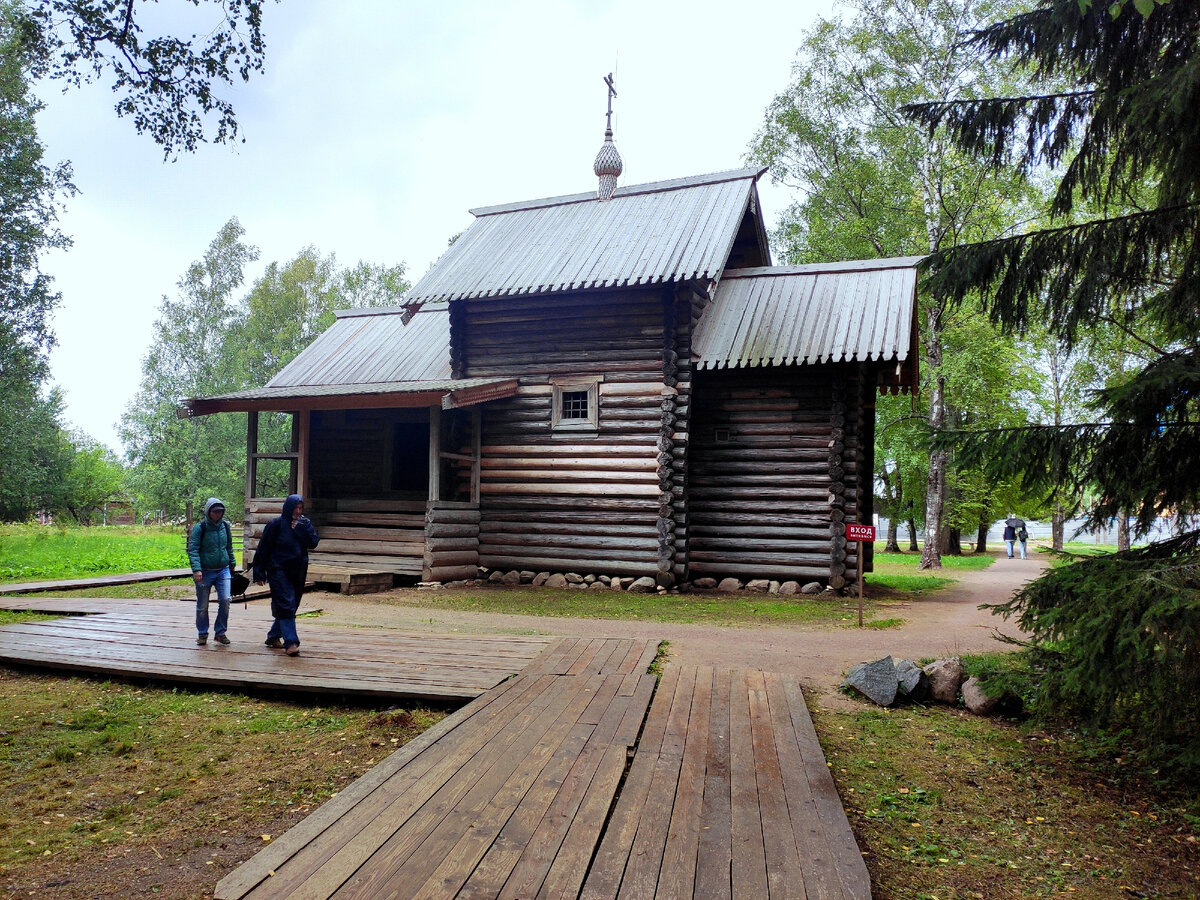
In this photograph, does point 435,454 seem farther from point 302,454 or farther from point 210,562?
point 210,562

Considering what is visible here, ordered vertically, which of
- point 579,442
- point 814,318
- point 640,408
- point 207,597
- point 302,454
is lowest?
point 207,597

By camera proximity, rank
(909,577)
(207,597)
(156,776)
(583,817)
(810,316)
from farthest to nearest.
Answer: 1. (909,577)
2. (810,316)
3. (207,597)
4. (156,776)
5. (583,817)

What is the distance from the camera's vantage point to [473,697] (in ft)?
21.1

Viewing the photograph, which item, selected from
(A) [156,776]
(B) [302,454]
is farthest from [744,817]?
(B) [302,454]

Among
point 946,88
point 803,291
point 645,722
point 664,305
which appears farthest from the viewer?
point 946,88

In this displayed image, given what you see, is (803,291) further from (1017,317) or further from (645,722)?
(645,722)

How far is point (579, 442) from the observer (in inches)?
624

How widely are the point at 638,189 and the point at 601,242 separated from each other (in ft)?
9.24

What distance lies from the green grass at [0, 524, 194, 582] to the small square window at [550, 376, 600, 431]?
1046 cm

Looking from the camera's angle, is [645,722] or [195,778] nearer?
[195,778]

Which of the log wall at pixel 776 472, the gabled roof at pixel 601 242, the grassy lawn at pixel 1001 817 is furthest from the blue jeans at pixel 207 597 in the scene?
the log wall at pixel 776 472

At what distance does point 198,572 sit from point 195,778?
380cm

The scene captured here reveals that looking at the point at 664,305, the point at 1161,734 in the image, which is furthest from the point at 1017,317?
the point at 664,305

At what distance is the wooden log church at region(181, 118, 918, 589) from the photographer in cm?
1487
